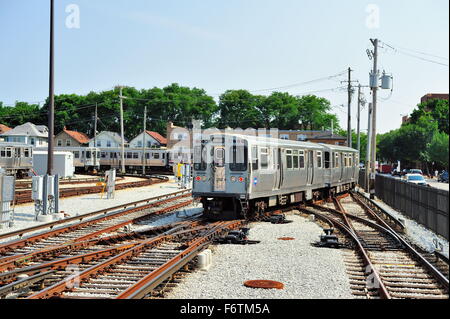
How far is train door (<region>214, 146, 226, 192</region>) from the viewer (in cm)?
1566

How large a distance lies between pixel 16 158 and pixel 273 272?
3967 cm

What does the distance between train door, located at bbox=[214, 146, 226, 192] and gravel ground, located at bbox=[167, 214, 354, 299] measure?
298 cm

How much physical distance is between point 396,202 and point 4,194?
16.4m

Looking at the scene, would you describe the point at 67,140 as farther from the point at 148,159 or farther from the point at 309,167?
the point at 309,167

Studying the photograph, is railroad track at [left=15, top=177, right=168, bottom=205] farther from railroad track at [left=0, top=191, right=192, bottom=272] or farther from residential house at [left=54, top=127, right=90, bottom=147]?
residential house at [left=54, top=127, right=90, bottom=147]

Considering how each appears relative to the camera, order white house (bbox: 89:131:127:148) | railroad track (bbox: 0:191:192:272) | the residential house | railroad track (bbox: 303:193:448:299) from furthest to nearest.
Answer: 1. the residential house
2. white house (bbox: 89:131:127:148)
3. railroad track (bbox: 0:191:192:272)
4. railroad track (bbox: 303:193:448:299)

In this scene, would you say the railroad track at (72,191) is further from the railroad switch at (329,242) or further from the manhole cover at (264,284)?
the manhole cover at (264,284)

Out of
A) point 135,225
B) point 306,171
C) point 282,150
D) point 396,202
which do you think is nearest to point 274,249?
point 135,225

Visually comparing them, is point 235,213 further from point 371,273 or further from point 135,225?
point 371,273

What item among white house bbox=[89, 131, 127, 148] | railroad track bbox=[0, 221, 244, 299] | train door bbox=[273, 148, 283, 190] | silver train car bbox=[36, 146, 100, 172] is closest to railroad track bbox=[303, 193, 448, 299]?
railroad track bbox=[0, 221, 244, 299]

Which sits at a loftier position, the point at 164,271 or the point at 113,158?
the point at 113,158

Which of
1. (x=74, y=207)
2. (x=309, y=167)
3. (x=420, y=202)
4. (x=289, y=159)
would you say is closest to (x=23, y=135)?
(x=74, y=207)

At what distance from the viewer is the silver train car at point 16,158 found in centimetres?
4241

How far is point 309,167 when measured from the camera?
20.7 meters
